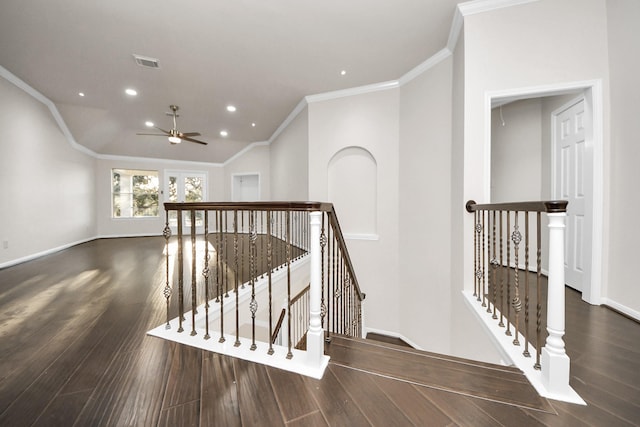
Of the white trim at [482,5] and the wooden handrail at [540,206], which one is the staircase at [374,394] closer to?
the wooden handrail at [540,206]

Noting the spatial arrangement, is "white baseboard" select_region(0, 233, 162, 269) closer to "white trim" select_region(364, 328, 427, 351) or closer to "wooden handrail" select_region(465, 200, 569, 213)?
"white trim" select_region(364, 328, 427, 351)

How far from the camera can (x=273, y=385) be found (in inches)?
48.7

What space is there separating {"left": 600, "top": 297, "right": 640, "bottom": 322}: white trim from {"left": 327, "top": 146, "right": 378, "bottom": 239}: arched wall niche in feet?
8.57

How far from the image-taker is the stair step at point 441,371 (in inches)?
44.8

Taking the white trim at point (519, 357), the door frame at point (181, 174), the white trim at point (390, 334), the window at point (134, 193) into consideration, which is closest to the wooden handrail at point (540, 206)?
the white trim at point (519, 357)

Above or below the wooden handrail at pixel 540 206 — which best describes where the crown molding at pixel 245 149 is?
above

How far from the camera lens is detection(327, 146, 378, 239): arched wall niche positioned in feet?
14.0

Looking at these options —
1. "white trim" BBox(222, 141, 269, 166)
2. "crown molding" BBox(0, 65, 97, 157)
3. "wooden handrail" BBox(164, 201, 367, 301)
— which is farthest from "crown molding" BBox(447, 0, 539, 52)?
"crown molding" BBox(0, 65, 97, 157)

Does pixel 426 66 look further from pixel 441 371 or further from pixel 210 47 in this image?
pixel 441 371

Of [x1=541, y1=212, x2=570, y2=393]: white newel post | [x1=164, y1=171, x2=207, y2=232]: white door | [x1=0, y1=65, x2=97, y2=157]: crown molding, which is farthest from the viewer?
[x1=164, y1=171, x2=207, y2=232]: white door

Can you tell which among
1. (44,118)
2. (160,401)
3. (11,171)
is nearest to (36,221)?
(11,171)

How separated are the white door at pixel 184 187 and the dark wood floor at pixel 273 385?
21.9 feet

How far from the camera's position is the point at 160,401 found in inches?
45.9

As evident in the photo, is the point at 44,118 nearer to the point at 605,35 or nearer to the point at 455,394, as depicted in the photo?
the point at 455,394
